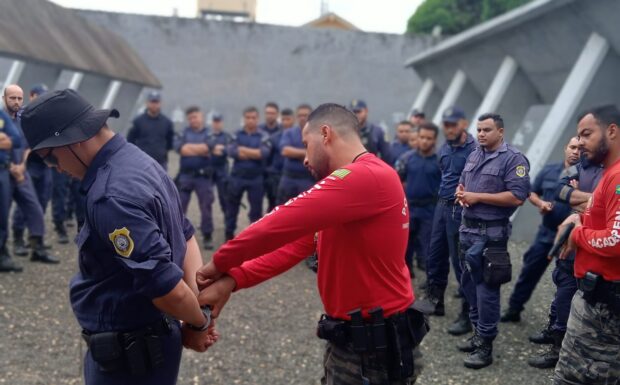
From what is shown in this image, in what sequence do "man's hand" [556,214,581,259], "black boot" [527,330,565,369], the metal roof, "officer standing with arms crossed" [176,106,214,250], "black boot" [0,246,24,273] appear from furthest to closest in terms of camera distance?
"officer standing with arms crossed" [176,106,214,250] < "black boot" [0,246,24,273] < the metal roof < "black boot" [527,330,565,369] < "man's hand" [556,214,581,259]

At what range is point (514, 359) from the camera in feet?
12.9

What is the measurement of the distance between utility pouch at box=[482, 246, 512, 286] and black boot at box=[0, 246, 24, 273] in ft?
17.0

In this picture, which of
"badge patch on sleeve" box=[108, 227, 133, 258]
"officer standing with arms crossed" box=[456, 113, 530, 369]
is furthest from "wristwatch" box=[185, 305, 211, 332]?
"officer standing with arms crossed" box=[456, 113, 530, 369]

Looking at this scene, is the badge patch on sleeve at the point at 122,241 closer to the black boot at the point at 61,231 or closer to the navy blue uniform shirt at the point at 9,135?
the navy blue uniform shirt at the point at 9,135

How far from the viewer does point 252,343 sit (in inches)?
187

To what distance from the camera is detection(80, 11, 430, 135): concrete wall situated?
813 inches

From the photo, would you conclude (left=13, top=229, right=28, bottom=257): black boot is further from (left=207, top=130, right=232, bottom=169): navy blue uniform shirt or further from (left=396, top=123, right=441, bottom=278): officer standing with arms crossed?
(left=396, top=123, right=441, bottom=278): officer standing with arms crossed

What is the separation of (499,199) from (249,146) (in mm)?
5094

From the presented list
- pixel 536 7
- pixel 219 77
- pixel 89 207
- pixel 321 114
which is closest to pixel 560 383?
pixel 321 114

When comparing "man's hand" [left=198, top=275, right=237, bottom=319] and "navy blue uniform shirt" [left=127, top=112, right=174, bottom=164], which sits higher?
"man's hand" [left=198, top=275, right=237, bottom=319]

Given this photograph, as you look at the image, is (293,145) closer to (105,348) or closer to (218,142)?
(218,142)

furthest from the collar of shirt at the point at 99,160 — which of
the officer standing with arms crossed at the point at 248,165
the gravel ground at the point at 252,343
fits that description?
the officer standing with arms crossed at the point at 248,165

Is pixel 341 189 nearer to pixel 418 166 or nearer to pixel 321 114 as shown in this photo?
pixel 321 114

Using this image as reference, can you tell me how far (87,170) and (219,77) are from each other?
19.7 m
